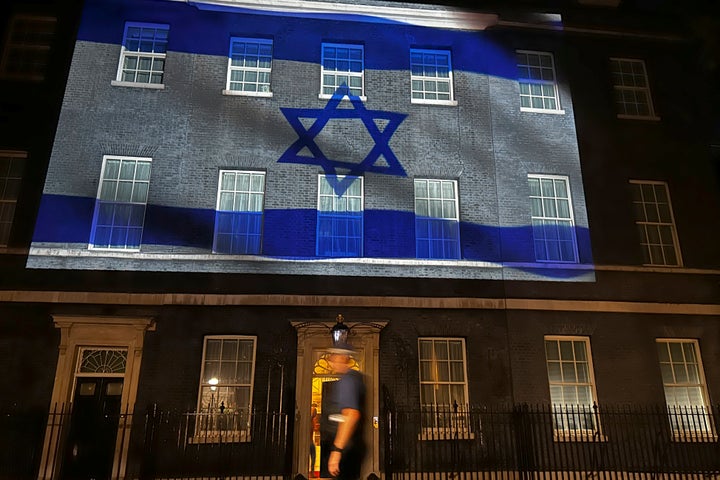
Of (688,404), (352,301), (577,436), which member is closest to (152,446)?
(352,301)

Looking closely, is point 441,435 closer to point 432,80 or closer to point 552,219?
point 552,219

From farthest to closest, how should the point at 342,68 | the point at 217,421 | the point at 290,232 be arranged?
the point at 342,68, the point at 290,232, the point at 217,421

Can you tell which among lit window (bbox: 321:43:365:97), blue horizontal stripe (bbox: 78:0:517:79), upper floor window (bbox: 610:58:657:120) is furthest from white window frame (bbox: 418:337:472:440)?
upper floor window (bbox: 610:58:657:120)

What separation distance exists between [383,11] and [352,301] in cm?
730

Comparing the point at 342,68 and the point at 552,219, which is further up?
the point at 342,68

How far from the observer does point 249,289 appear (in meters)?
10.8

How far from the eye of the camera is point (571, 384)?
1099cm

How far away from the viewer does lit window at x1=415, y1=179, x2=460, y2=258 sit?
11.6 metres

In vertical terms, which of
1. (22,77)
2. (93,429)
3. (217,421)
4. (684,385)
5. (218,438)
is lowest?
(218,438)

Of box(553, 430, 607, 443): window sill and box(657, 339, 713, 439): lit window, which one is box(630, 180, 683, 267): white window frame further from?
box(553, 430, 607, 443): window sill

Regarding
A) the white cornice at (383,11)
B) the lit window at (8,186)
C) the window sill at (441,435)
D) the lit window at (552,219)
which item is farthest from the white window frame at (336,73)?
the window sill at (441,435)

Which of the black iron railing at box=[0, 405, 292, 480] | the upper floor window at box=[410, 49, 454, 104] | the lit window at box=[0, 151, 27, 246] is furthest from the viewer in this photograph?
the upper floor window at box=[410, 49, 454, 104]

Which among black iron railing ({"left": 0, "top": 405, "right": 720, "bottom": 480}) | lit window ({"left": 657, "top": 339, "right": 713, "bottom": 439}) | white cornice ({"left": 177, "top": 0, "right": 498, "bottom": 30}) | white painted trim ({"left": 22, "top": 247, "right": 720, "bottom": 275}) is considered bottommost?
black iron railing ({"left": 0, "top": 405, "right": 720, "bottom": 480})

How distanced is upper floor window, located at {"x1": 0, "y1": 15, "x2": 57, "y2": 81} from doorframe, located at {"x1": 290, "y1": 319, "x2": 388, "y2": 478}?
857 cm
